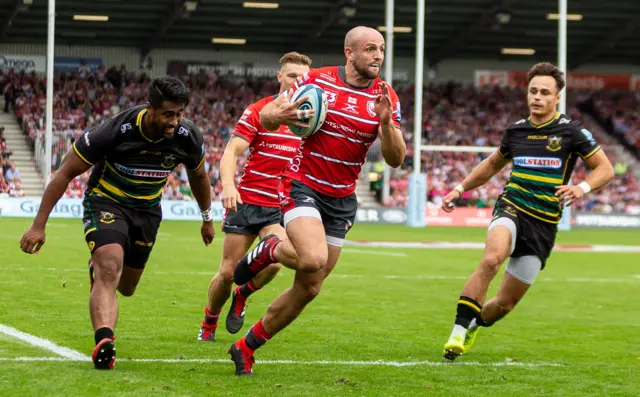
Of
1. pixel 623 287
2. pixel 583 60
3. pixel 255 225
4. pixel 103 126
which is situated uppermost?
pixel 583 60

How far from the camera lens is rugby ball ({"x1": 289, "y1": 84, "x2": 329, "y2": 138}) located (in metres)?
7.41

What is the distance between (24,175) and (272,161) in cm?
2923

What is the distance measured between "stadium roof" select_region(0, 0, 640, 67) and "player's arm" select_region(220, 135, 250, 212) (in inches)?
1256

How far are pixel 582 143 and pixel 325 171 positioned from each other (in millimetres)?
2567

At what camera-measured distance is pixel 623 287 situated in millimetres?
16516

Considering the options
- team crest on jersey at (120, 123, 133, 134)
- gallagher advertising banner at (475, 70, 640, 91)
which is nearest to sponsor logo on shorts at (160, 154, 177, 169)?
team crest on jersey at (120, 123, 133, 134)

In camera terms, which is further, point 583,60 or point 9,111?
point 583,60

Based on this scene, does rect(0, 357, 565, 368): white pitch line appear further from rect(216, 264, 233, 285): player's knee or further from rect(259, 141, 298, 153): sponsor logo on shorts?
rect(259, 141, 298, 153): sponsor logo on shorts

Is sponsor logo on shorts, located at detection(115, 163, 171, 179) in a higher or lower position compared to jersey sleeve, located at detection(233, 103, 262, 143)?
lower

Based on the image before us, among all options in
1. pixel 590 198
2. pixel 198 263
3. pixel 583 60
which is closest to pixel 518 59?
pixel 583 60

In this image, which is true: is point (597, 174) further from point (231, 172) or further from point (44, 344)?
point (44, 344)

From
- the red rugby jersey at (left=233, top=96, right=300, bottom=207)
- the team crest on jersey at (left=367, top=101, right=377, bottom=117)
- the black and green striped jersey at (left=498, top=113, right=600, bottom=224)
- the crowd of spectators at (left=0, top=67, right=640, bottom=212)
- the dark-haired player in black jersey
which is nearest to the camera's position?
the dark-haired player in black jersey

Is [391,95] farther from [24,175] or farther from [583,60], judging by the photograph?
[583,60]

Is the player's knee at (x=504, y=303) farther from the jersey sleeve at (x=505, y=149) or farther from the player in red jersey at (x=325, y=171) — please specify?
the player in red jersey at (x=325, y=171)
